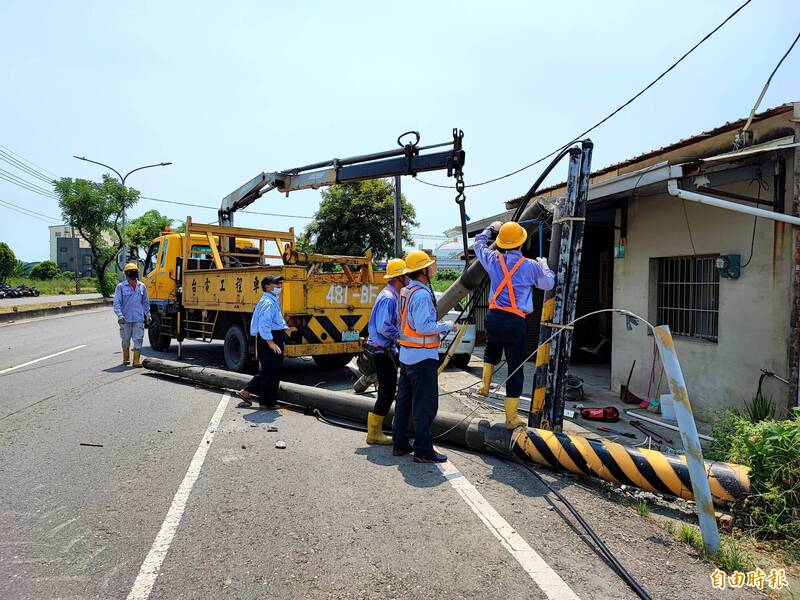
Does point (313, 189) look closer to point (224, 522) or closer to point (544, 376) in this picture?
point (544, 376)

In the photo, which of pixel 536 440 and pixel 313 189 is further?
pixel 313 189

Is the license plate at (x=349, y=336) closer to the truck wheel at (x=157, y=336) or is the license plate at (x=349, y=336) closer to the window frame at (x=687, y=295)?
the window frame at (x=687, y=295)

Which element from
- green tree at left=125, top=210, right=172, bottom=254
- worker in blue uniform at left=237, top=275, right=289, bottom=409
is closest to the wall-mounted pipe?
worker in blue uniform at left=237, top=275, right=289, bottom=409

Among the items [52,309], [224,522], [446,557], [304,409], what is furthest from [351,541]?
[52,309]

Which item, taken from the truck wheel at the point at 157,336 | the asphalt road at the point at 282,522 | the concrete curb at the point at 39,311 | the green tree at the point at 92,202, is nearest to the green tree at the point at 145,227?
the green tree at the point at 92,202

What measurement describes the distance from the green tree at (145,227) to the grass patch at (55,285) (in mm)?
14986

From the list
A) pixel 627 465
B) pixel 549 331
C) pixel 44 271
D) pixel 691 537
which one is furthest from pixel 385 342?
pixel 44 271

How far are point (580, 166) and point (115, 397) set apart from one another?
21.9 feet

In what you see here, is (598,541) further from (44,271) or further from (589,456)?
(44,271)

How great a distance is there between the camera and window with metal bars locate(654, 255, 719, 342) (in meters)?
7.35

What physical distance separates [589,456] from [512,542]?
1.27 meters

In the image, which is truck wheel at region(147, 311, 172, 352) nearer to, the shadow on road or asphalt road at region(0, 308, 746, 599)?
asphalt road at region(0, 308, 746, 599)

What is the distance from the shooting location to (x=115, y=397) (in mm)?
7867

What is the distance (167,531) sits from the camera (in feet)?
12.0
